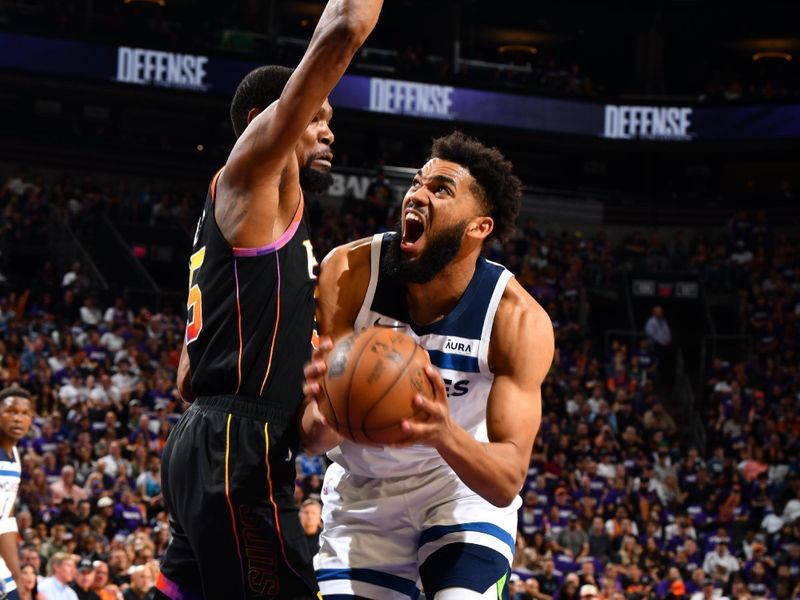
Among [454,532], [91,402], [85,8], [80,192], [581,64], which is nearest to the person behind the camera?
[454,532]

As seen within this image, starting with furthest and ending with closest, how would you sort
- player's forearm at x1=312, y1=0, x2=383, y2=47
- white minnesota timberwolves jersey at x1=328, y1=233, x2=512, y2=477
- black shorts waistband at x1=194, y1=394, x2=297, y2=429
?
white minnesota timberwolves jersey at x1=328, y1=233, x2=512, y2=477, black shorts waistband at x1=194, y1=394, x2=297, y2=429, player's forearm at x1=312, y1=0, x2=383, y2=47

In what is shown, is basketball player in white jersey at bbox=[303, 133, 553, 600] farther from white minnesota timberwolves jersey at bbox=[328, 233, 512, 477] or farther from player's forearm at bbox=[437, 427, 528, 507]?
player's forearm at bbox=[437, 427, 528, 507]

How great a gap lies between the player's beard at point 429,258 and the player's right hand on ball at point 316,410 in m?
0.51

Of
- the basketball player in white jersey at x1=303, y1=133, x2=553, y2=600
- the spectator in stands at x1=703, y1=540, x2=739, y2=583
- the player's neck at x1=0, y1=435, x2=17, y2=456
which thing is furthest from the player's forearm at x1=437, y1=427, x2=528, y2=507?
the spectator in stands at x1=703, y1=540, x2=739, y2=583

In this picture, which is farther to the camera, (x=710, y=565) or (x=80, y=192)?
(x=80, y=192)

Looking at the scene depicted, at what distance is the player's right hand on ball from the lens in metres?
3.68

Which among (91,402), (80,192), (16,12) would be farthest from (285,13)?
(91,402)

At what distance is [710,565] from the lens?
15.0m

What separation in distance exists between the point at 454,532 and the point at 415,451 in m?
0.33

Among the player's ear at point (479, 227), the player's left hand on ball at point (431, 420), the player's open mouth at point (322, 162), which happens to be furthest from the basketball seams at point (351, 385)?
the player's ear at point (479, 227)

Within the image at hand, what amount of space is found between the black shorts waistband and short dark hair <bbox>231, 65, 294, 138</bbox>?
38.3 inches

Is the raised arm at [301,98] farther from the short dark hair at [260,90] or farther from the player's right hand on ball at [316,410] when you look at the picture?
the player's right hand on ball at [316,410]

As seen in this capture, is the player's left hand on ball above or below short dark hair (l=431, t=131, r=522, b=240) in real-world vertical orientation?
below

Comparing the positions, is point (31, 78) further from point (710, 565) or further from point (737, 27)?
point (737, 27)
